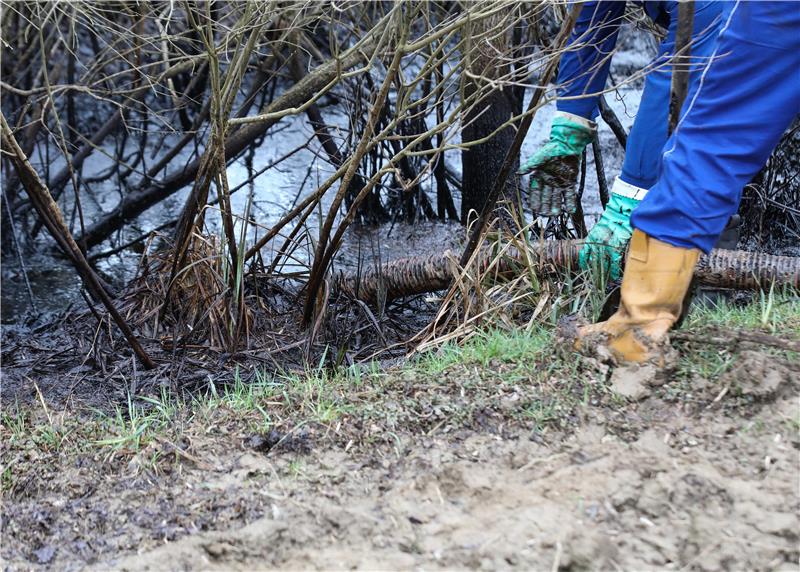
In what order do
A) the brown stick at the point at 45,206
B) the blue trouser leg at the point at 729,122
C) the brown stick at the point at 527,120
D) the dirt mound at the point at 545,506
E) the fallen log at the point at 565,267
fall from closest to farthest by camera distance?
the dirt mound at the point at 545,506 → the blue trouser leg at the point at 729,122 → the brown stick at the point at 45,206 → the brown stick at the point at 527,120 → the fallen log at the point at 565,267

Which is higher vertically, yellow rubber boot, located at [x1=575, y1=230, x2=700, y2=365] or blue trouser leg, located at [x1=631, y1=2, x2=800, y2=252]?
blue trouser leg, located at [x1=631, y1=2, x2=800, y2=252]

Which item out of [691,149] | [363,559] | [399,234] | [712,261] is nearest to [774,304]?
[712,261]

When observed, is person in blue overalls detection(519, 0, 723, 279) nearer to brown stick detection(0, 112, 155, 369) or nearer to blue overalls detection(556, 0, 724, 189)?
blue overalls detection(556, 0, 724, 189)

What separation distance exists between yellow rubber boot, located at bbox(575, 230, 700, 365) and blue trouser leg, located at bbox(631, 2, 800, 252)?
0.18 ft

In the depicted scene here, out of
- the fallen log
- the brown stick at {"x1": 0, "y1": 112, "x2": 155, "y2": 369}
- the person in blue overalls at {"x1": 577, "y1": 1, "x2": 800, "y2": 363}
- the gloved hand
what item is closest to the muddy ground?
the person in blue overalls at {"x1": 577, "y1": 1, "x2": 800, "y2": 363}

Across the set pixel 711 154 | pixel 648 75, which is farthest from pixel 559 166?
pixel 711 154

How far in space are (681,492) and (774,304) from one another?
1.49m

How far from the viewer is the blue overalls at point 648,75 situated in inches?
127

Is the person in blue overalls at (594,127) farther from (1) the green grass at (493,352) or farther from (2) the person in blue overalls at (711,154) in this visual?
(1) the green grass at (493,352)

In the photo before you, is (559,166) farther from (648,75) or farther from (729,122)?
(729,122)

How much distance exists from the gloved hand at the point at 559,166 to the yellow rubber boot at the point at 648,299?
1089 millimetres

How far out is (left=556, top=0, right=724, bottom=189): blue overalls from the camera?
3.22 meters

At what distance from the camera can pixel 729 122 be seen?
2719mm

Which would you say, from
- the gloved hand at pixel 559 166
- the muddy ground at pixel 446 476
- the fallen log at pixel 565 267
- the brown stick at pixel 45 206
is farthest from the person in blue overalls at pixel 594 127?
the brown stick at pixel 45 206
